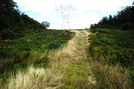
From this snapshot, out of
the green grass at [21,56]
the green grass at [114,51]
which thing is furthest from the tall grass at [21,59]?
the green grass at [114,51]

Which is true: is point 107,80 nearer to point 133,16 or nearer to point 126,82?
point 126,82

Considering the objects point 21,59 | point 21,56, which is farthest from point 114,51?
point 21,56

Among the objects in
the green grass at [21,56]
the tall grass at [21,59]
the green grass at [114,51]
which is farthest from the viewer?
the green grass at [114,51]

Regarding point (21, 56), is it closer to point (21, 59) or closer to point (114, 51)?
point (21, 59)

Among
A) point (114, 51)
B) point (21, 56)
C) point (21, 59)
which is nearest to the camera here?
point (21, 59)

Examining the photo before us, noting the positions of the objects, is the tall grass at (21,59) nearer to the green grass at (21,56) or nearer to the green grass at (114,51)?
the green grass at (21,56)

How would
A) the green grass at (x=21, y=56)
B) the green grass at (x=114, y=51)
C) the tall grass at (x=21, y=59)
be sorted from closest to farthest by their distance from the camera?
the tall grass at (x=21, y=59)
the green grass at (x=21, y=56)
the green grass at (x=114, y=51)

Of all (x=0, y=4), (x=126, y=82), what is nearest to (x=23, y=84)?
(x=126, y=82)

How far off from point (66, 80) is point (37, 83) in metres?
0.96

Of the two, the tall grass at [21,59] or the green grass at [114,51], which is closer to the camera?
A: the tall grass at [21,59]

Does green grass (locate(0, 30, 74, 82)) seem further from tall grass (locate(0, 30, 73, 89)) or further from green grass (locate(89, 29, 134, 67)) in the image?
green grass (locate(89, 29, 134, 67))

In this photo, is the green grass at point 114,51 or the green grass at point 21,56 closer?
the green grass at point 21,56

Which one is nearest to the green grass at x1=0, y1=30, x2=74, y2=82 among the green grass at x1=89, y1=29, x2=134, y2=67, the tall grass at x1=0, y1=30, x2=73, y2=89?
the tall grass at x1=0, y1=30, x2=73, y2=89

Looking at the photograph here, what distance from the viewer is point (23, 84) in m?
2.25
